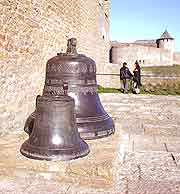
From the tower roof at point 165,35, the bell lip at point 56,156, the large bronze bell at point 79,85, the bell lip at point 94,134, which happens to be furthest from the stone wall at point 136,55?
the bell lip at point 56,156

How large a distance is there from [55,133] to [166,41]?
46.8m

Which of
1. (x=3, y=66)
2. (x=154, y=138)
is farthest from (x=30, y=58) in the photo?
(x=154, y=138)

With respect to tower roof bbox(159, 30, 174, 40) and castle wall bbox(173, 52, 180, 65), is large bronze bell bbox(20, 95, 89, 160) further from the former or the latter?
tower roof bbox(159, 30, 174, 40)

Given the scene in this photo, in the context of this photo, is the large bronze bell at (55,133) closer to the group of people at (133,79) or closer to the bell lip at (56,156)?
the bell lip at (56,156)

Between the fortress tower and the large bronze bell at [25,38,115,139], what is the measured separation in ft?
144

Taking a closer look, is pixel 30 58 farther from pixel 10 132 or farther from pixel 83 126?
pixel 83 126

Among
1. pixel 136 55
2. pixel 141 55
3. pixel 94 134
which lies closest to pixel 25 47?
pixel 94 134

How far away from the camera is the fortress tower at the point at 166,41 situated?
4709 centimetres

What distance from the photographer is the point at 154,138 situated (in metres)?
4.71

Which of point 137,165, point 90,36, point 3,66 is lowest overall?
point 137,165

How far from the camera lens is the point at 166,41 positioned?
47.8 meters

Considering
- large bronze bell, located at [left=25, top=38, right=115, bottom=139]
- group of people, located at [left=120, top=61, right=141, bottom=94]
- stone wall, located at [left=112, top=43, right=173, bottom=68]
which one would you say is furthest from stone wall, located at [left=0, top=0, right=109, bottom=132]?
stone wall, located at [left=112, top=43, right=173, bottom=68]

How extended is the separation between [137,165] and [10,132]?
5.94 ft

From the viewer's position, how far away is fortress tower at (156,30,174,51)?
4709 cm
